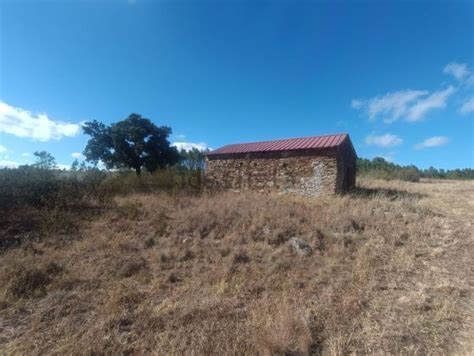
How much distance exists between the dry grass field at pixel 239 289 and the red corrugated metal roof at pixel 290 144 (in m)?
5.88

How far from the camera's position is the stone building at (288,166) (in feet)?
38.1

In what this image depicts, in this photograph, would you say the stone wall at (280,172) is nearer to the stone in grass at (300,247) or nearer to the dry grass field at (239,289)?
the dry grass field at (239,289)

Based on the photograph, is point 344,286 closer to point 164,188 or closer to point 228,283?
point 228,283

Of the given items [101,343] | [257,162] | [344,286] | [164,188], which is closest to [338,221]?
[344,286]

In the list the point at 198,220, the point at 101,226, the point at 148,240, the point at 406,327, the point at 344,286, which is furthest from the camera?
the point at 198,220

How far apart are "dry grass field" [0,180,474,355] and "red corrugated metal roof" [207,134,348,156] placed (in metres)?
5.88

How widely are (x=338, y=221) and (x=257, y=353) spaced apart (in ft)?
16.6

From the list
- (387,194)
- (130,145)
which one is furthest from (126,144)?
(387,194)

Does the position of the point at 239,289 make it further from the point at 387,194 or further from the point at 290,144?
the point at 387,194

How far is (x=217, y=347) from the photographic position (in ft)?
8.02

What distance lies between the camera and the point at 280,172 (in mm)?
13008

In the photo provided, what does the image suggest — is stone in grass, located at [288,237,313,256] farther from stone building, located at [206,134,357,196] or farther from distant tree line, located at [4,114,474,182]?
distant tree line, located at [4,114,474,182]

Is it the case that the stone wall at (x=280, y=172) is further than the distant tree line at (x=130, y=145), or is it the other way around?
the distant tree line at (x=130, y=145)

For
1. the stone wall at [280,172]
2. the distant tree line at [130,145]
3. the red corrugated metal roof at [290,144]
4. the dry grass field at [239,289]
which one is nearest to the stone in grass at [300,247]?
the dry grass field at [239,289]
